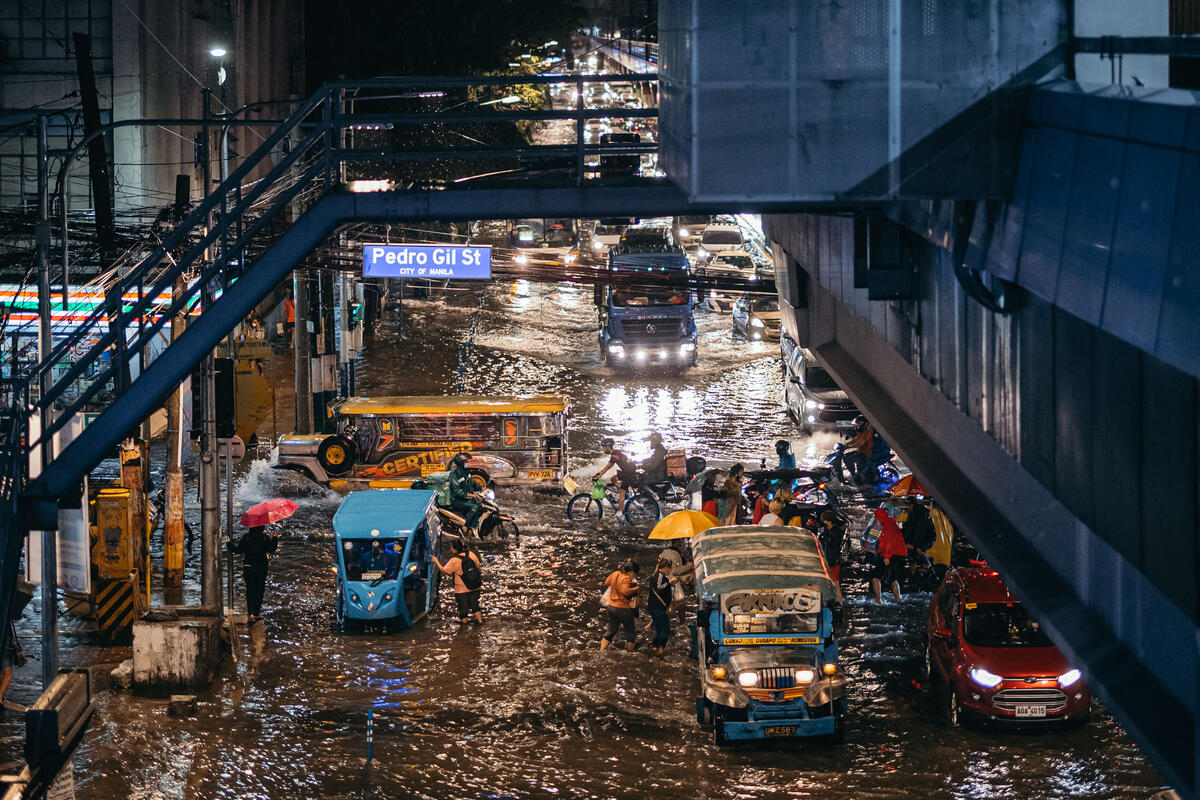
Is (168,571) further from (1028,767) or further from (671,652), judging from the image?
(1028,767)

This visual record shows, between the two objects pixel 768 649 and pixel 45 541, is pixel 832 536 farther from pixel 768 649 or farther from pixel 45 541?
pixel 45 541

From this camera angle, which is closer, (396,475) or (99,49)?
(396,475)

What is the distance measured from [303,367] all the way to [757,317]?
62.8 ft

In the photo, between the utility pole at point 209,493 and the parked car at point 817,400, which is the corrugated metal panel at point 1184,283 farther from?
the parked car at point 817,400

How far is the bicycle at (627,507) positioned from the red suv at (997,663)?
10.4 meters

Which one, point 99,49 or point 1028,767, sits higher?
point 99,49

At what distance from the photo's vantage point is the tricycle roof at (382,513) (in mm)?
21281

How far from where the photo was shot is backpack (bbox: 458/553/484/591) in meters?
20.9

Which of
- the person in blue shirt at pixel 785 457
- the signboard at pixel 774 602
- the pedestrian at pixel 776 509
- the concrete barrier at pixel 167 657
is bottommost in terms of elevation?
the concrete barrier at pixel 167 657

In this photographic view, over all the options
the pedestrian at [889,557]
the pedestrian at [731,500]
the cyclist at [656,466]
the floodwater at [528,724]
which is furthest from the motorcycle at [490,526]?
the pedestrian at [889,557]

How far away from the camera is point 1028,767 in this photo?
15766mm

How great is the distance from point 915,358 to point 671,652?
8.37 metres

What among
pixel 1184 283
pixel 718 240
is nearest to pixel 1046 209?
pixel 1184 283

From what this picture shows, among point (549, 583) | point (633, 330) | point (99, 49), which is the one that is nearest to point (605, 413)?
point (633, 330)
